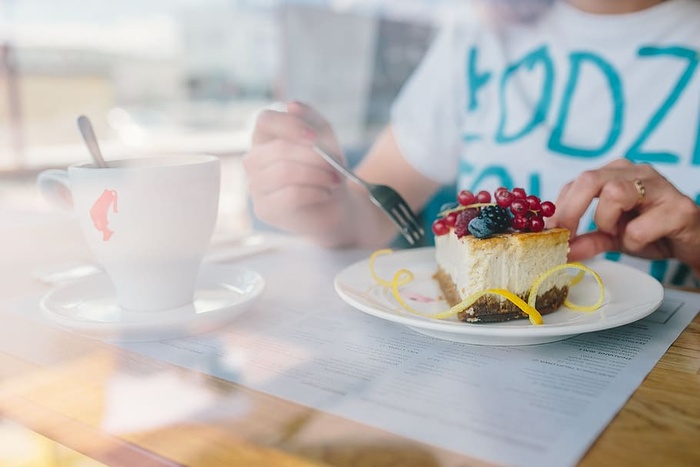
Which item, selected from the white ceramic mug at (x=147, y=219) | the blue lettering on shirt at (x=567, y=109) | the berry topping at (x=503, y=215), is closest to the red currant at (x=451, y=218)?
the berry topping at (x=503, y=215)

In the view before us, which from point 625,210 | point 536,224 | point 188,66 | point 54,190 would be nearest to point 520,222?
point 536,224

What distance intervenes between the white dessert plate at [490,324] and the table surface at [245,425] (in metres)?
0.05

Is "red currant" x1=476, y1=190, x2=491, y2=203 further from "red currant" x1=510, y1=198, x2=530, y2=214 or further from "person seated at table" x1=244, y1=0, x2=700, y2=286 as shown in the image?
"person seated at table" x1=244, y1=0, x2=700, y2=286

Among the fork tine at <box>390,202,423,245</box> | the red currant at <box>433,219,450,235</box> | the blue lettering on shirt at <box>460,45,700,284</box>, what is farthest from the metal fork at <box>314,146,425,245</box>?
the blue lettering on shirt at <box>460,45,700,284</box>

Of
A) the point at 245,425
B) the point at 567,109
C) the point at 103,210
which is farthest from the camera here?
the point at 567,109

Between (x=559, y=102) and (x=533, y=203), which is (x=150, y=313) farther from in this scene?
(x=559, y=102)

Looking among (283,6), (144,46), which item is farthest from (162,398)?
(144,46)

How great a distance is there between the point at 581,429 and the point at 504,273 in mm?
210

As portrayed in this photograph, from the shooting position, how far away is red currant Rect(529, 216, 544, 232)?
0.53 m

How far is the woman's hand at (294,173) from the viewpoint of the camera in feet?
2.33

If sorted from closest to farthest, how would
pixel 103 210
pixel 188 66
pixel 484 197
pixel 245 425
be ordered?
1. pixel 245 425
2. pixel 103 210
3. pixel 484 197
4. pixel 188 66

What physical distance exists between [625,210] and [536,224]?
0.14 m

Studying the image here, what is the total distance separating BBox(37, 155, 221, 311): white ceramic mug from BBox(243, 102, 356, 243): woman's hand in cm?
20

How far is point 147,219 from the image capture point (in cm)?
46
